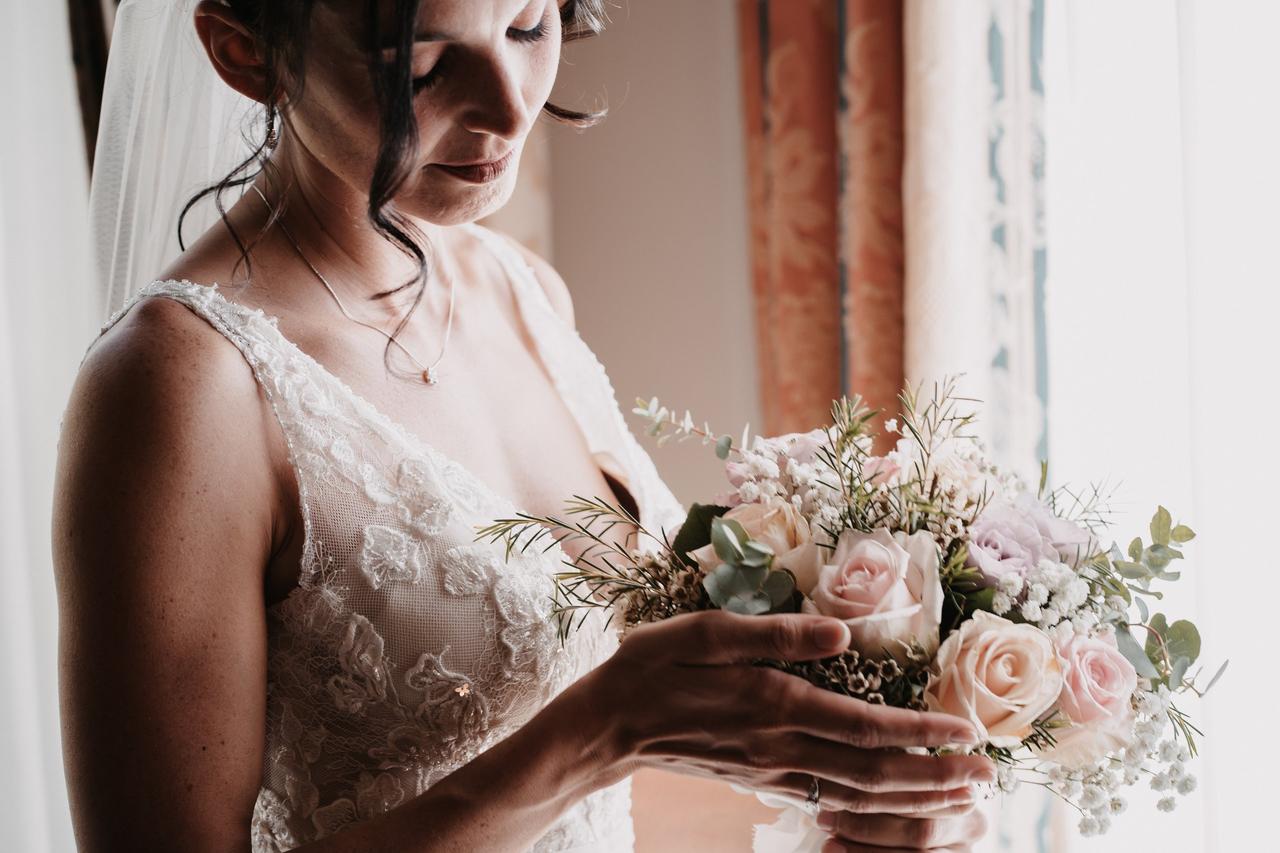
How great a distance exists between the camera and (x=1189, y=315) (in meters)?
1.59

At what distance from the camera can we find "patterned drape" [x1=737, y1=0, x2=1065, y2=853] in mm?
1854

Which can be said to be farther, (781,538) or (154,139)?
(154,139)

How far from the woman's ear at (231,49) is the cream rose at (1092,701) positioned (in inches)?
36.1

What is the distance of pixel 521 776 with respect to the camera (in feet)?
3.19

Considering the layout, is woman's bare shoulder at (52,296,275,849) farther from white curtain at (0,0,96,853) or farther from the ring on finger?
white curtain at (0,0,96,853)

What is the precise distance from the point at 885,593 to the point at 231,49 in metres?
0.79

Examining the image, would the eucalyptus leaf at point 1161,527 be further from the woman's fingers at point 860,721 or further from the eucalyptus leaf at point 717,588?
the eucalyptus leaf at point 717,588

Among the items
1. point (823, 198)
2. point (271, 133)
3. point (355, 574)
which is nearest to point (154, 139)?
point (271, 133)

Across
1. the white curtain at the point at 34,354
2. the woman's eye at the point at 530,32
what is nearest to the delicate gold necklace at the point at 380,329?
the woman's eye at the point at 530,32

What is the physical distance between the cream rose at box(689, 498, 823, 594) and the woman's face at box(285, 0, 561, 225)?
42 cm

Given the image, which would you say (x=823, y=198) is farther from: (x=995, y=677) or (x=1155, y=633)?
(x=995, y=677)

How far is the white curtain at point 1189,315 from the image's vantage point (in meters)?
1.54

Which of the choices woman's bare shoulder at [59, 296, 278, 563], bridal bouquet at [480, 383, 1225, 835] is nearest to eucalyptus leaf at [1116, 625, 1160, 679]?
bridal bouquet at [480, 383, 1225, 835]

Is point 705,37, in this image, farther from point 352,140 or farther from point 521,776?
point 521,776
